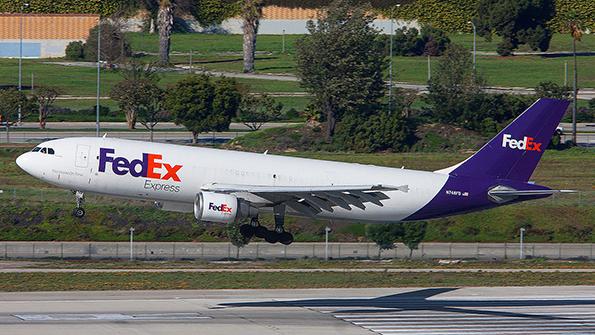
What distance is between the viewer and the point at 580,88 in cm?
14900

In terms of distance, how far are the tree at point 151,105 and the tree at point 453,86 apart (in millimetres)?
26132

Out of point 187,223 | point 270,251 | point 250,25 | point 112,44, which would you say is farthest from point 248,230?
point 112,44

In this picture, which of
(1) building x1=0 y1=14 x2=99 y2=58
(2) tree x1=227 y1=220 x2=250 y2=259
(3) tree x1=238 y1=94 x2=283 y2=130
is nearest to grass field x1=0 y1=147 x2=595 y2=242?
(2) tree x1=227 y1=220 x2=250 y2=259

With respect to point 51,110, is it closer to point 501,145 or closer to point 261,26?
point 261,26

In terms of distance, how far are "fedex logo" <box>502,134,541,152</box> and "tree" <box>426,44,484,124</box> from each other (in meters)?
53.0

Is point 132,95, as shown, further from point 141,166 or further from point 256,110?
point 141,166

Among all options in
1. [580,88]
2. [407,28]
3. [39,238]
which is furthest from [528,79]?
[39,238]

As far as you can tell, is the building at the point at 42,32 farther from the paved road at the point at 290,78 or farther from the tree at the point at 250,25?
the tree at the point at 250,25

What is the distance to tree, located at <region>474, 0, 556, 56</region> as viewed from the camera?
164750mm

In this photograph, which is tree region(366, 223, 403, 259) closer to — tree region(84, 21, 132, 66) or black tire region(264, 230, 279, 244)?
black tire region(264, 230, 279, 244)

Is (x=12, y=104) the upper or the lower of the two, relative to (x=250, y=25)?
lower

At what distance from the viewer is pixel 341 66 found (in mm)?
121312

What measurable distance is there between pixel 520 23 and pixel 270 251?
89132mm

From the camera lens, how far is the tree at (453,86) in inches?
4838
